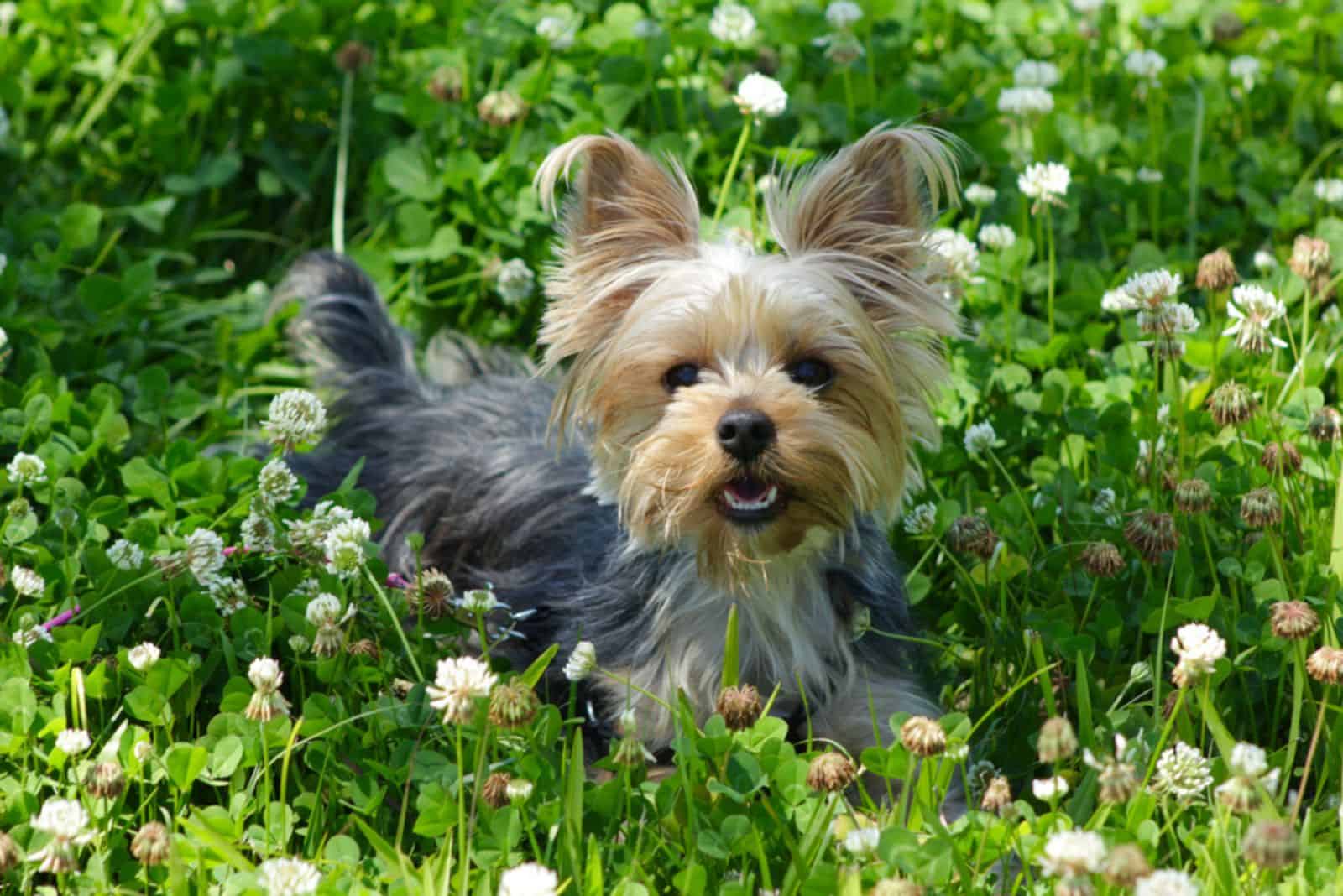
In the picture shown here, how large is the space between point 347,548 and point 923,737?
1309 millimetres

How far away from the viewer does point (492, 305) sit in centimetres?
617

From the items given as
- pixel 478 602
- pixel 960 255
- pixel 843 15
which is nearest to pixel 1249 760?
pixel 478 602

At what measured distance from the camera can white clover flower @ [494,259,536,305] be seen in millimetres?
5805

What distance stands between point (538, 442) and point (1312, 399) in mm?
2112

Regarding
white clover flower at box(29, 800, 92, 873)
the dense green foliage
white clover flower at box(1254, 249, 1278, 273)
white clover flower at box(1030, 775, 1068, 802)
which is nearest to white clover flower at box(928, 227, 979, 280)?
the dense green foliage

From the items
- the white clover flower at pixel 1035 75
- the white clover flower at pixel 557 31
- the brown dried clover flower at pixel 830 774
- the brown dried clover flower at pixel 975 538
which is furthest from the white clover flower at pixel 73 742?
the white clover flower at pixel 1035 75

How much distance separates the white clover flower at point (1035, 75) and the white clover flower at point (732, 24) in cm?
95

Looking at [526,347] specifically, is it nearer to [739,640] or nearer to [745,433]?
[739,640]

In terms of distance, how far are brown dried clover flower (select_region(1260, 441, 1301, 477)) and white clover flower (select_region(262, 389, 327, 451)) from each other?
221 cm

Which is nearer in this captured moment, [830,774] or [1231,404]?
[830,774]

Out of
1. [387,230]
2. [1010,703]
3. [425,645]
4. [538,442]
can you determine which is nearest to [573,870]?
[425,645]

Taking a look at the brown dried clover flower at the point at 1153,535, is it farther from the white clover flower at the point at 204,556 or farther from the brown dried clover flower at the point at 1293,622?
the white clover flower at the point at 204,556

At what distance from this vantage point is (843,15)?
624 centimetres

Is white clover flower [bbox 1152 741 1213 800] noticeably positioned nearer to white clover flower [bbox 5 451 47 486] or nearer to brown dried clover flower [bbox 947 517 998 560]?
brown dried clover flower [bbox 947 517 998 560]
